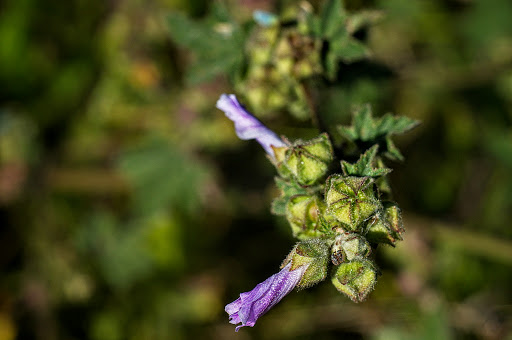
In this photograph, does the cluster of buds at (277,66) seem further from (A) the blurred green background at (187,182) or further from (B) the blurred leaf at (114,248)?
(B) the blurred leaf at (114,248)

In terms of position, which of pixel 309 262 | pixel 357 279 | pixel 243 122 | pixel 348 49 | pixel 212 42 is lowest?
pixel 357 279

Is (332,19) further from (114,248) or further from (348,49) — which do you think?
(114,248)

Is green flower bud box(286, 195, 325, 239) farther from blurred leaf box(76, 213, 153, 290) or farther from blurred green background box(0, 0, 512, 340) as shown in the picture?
blurred leaf box(76, 213, 153, 290)

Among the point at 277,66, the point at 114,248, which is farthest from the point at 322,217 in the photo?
the point at 114,248

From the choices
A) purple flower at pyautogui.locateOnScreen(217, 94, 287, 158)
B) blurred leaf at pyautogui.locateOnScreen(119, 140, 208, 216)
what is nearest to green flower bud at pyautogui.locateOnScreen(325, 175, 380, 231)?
purple flower at pyautogui.locateOnScreen(217, 94, 287, 158)

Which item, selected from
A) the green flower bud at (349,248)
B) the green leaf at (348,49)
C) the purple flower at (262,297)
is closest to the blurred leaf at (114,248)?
the green leaf at (348,49)

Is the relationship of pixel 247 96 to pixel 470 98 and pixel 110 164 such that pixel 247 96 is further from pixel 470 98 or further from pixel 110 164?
pixel 470 98
